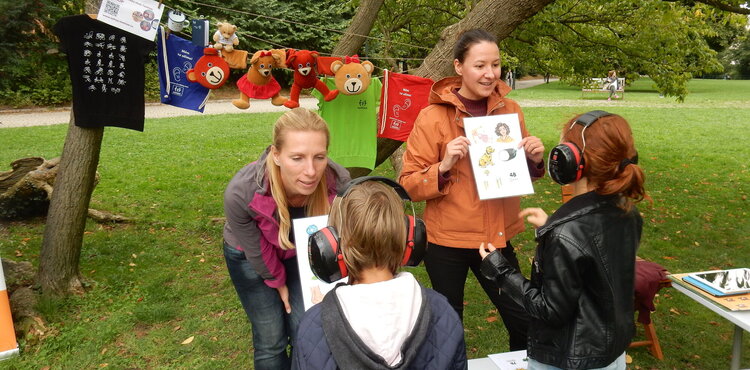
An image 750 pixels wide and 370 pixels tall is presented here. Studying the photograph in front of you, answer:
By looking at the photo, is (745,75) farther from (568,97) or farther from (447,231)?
(447,231)

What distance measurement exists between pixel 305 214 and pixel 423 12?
658cm

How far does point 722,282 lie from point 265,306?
271 cm

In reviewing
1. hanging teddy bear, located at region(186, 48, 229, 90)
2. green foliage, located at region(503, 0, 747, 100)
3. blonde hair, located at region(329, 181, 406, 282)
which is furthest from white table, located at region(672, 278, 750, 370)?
green foliage, located at region(503, 0, 747, 100)

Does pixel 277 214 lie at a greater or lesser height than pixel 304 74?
lesser

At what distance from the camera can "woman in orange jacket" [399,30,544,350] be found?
268cm

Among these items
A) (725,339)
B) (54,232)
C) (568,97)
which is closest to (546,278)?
(725,339)

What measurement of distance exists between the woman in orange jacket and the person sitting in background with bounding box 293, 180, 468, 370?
1017mm

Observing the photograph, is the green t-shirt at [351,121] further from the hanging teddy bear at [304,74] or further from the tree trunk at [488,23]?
the tree trunk at [488,23]

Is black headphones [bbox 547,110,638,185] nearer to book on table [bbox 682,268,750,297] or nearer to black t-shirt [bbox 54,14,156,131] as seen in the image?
book on table [bbox 682,268,750,297]

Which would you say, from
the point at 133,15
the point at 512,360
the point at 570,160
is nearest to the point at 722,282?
the point at 512,360

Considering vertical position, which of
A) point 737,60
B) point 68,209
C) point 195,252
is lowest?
point 195,252

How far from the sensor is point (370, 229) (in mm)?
1595

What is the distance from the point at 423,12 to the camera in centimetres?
838

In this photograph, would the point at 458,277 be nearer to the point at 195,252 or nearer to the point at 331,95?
the point at 331,95
